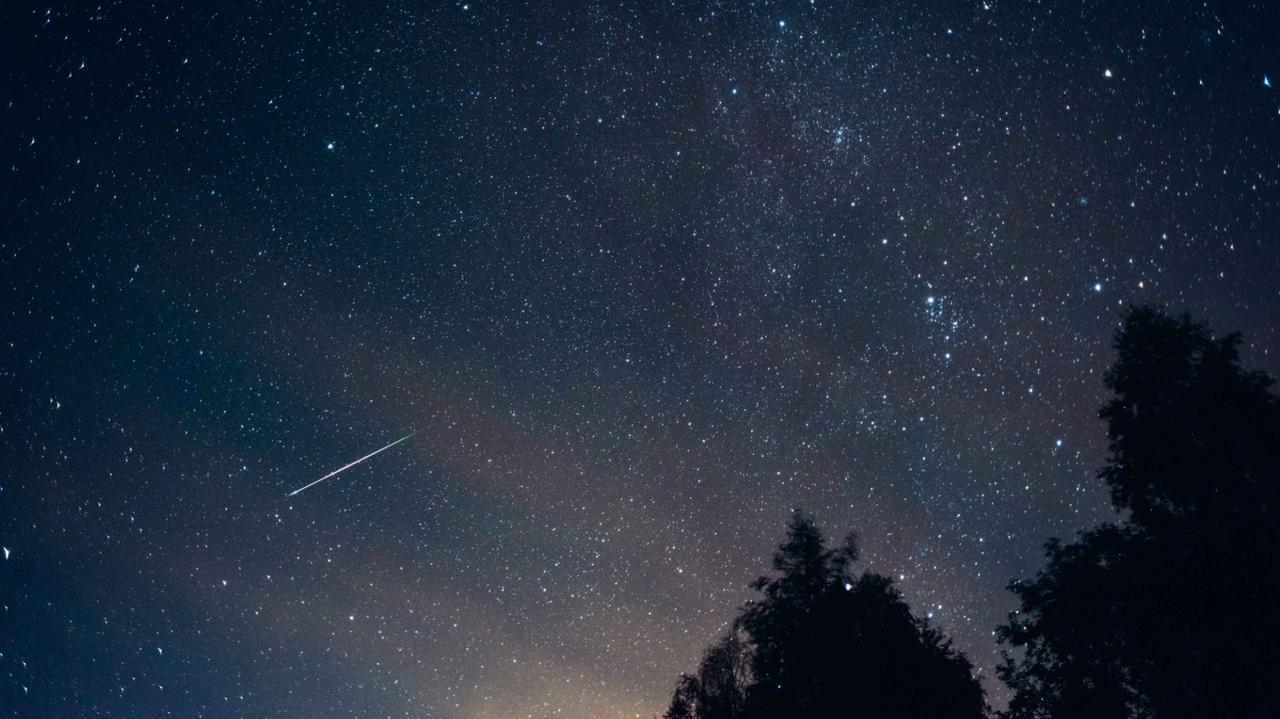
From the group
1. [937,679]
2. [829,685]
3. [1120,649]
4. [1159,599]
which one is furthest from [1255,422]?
[829,685]

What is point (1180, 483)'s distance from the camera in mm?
10211

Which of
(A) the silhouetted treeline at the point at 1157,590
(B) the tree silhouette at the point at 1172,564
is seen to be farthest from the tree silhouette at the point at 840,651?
(B) the tree silhouette at the point at 1172,564

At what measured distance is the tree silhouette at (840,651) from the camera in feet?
43.7

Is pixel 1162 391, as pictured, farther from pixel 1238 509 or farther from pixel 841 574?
pixel 841 574

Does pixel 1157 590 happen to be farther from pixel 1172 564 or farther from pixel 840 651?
pixel 840 651

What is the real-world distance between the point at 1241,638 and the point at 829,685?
6655 mm

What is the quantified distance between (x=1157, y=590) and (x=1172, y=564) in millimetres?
434

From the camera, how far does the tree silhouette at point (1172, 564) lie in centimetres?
900

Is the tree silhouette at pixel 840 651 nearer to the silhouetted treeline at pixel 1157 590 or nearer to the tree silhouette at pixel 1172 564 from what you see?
the silhouetted treeline at pixel 1157 590

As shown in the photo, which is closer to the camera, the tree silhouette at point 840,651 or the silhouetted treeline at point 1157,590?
the silhouetted treeline at point 1157,590

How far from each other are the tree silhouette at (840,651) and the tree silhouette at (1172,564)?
2148 millimetres

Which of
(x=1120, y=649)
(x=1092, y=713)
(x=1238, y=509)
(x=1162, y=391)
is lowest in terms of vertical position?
(x=1092, y=713)

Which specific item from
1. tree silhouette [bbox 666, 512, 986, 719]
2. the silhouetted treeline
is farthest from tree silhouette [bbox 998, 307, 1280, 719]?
tree silhouette [bbox 666, 512, 986, 719]

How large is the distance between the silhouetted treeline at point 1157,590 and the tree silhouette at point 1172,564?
0.02 meters
